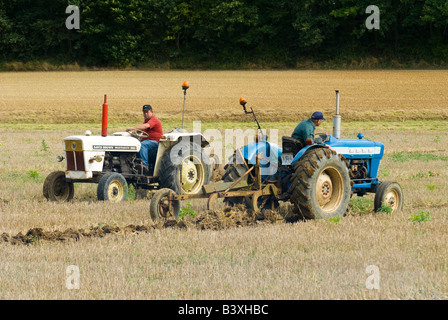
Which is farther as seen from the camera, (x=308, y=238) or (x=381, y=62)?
(x=381, y=62)

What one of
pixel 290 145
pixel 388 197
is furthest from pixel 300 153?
pixel 388 197

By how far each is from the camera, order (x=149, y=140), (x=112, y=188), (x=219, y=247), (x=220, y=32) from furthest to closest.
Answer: (x=220, y=32)
(x=149, y=140)
(x=112, y=188)
(x=219, y=247)

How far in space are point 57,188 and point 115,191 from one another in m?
1.14

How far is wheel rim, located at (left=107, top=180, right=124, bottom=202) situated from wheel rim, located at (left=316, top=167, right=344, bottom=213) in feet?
10.6

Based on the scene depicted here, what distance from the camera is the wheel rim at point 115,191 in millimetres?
10398

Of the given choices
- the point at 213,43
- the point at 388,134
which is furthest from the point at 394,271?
the point at 213,43

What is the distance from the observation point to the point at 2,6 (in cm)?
5584

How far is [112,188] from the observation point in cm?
1045

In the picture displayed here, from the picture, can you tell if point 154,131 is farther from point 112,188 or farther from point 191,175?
point 112,188

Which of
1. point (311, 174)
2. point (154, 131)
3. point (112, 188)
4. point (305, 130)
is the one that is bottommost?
point (112, 188)

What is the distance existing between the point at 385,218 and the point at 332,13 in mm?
41788

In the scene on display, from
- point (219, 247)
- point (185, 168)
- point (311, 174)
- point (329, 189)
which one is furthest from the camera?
point (185, 168)

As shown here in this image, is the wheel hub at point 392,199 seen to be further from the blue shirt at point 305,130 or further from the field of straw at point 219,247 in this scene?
the blue shirt at point 305,130
